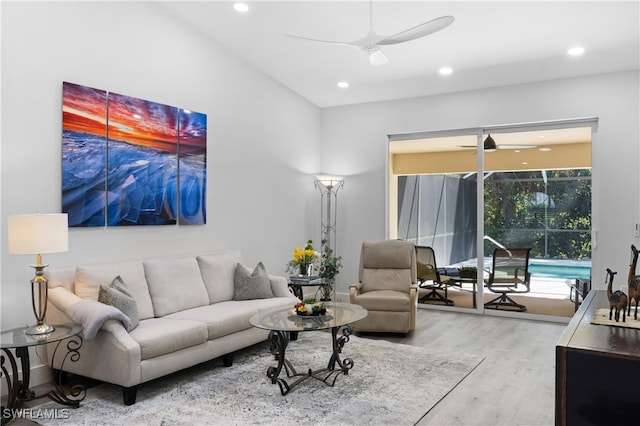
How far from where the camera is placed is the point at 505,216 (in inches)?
249

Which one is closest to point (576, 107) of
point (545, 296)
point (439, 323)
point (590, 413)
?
point (545, 296)

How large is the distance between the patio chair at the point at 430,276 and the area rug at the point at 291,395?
2.16 m

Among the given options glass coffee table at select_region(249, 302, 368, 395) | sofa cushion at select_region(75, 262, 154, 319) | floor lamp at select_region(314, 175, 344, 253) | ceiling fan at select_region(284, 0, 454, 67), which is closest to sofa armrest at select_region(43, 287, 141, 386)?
sofa cushion at select_region(75, 262, 154, 319)

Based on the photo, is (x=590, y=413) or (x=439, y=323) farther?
(x=439, y=323)

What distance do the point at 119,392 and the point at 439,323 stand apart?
145 inches

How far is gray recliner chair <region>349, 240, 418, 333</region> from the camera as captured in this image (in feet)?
17.1

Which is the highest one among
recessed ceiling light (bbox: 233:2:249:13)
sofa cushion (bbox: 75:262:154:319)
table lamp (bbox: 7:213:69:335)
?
recessed ceiling light (bbox: 233:2:249:13)

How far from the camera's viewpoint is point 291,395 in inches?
140

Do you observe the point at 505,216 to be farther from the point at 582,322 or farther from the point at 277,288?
the point at 582,322

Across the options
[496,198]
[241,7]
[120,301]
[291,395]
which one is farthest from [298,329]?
[496,198]

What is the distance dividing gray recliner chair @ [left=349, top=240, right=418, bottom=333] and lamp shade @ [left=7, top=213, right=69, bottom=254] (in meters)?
3.08

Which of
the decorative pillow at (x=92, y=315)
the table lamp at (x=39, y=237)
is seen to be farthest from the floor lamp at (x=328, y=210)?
the table lamp at (x=39, y=237)

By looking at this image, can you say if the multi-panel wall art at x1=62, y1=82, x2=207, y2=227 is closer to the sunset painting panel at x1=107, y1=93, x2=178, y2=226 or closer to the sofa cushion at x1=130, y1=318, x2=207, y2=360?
the sunset painting panel at x1=107, y1=93, x2=178, y2=226

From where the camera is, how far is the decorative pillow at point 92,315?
132 inches
